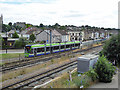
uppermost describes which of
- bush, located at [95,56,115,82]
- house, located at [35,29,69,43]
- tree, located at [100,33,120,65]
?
house, located at [35,29,69,43]

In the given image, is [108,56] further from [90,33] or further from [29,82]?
[90,33]

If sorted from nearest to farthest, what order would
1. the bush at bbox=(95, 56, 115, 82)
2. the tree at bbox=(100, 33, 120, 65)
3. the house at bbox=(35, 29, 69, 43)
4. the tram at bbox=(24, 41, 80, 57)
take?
the bush at bbox=(95, 56, 115, 82), the tree at bbox=(100, 33, 120, 65), the tram at bbox=(24, 41, 80, 57), the house at bbox=(35, 29, 69, 43)

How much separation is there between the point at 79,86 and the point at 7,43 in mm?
39037

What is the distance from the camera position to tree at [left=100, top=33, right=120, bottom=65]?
18.0 m

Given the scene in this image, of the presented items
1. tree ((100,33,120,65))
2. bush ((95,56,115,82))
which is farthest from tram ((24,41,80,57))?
bush ((95,56,115,82))

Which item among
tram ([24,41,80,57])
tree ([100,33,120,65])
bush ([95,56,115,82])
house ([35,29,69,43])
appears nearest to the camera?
bush ([95,56,115,82])

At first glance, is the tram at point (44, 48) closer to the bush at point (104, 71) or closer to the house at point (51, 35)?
the house at point (51, 35)

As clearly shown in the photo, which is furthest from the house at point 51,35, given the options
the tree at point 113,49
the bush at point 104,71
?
the bush at point 104,71

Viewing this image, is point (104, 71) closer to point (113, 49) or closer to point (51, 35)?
point (113, 49)

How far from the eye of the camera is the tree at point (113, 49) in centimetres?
1802

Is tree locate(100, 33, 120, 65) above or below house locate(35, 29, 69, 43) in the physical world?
below

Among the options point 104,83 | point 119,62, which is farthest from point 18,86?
point 119,62

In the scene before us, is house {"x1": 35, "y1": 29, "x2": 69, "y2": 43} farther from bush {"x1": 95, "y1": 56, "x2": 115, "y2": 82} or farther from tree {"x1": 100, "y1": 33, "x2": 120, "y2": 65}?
bush {"x1": 95, "y1": 56, "x2": 115, "y2": 82}

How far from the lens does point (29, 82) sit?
41.3 ft
